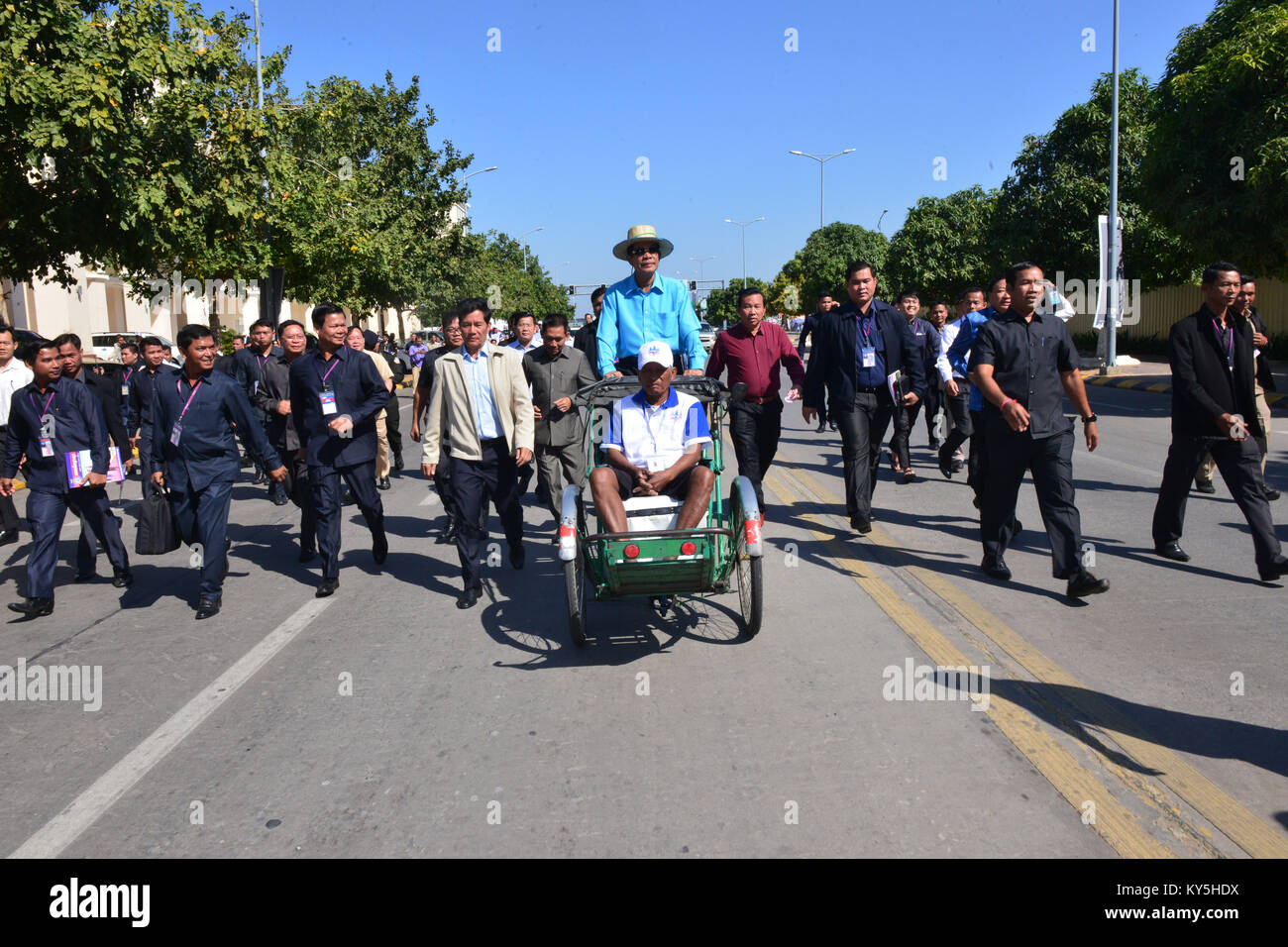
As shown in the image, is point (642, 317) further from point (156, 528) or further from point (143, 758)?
point (143, 758)

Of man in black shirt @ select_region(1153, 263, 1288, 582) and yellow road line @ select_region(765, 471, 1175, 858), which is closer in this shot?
yellow road line @ select_region(765, 471, 1175, 858)

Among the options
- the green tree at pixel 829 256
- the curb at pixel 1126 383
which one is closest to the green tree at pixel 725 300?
the green tree at pixel 829 256

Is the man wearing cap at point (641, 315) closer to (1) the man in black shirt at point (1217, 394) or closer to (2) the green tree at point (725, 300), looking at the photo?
(1) the man in black shirt at point (1217, 394)

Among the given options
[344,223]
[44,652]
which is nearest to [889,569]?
[44,652]

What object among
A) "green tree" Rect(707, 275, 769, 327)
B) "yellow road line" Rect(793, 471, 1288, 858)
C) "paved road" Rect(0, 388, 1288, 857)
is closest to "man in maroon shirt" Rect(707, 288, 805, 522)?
"paved road" Rect(0, 388, 1288, 857)

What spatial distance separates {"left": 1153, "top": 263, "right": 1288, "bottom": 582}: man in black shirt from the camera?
22.1ft

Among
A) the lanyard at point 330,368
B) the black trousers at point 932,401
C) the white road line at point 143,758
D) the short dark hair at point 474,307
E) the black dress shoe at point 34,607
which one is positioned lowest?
the white road line at point 143,758

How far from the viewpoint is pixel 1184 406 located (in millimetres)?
7016

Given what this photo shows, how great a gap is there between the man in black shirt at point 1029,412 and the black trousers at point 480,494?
10.6 ft

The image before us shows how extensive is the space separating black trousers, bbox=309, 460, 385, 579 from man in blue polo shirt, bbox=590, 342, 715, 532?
236cm

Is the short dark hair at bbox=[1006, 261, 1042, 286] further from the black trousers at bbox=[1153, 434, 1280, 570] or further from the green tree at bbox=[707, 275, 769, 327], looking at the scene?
the green tree at bbox=[707, 275, 769, 327]

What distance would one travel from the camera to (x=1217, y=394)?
6918 millimetres

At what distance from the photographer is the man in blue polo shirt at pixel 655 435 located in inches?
232

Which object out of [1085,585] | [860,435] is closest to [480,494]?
[860,435]
